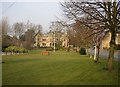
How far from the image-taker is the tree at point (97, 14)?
17578mm

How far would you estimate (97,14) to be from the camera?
59.4 feet

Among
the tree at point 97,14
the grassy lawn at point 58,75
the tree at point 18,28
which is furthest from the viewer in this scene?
the tree at point 18,28

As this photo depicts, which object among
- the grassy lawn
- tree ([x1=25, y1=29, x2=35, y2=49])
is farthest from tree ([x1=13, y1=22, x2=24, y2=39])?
the grassy lawn

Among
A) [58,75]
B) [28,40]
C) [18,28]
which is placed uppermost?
[18,28]

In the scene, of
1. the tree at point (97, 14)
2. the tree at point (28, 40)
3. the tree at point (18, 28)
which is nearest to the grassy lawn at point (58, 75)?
the tree at point (97, 14)

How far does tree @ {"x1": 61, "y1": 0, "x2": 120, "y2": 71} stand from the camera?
17578mm

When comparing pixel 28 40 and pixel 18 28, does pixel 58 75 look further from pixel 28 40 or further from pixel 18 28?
pixel 18 28

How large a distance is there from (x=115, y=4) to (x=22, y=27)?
271 ft

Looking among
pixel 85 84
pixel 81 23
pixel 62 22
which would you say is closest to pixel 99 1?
pixel 81 23

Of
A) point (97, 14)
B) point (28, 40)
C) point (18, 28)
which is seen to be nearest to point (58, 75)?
point (97, 14)

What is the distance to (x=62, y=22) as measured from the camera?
2000 cm

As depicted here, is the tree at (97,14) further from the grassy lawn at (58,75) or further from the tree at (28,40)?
the tree at (28,40)

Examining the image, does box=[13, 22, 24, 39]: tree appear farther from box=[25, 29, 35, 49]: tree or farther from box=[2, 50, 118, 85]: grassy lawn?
box=[2, 50, 118, 85]: grassy lawn

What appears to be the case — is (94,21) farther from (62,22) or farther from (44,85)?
(44,85)
